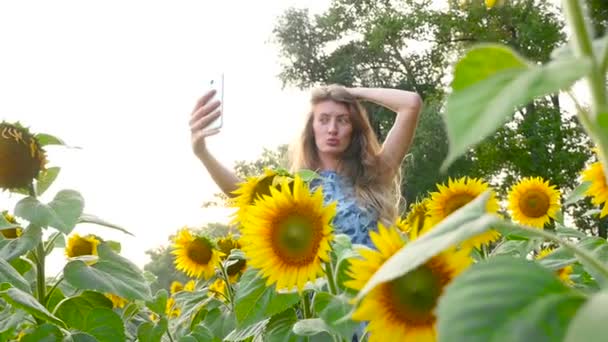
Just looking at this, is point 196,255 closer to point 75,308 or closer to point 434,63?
point 75,308

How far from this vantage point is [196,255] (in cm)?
227

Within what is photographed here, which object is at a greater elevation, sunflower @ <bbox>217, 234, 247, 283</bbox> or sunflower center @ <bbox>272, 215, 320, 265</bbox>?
sunflower center @ <bbox>272, 215, 320, 265</bbox>

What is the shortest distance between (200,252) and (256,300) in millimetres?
1210

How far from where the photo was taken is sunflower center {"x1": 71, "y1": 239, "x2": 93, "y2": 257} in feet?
6.34

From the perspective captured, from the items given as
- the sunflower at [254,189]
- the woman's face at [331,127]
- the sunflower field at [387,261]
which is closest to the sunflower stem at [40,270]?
the sunflower field at [387,261]

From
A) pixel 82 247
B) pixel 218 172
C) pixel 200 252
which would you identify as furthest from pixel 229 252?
pixel 82 247

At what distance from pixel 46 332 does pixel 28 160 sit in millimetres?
303

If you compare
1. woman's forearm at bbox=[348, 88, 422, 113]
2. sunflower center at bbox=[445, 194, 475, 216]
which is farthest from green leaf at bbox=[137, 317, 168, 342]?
woman's forearm at bbox=[348, 88, 422, 113]

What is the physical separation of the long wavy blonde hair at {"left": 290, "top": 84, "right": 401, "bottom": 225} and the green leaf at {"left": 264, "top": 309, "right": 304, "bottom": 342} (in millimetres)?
1084

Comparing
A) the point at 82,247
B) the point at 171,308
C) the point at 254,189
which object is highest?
the point at 254,189

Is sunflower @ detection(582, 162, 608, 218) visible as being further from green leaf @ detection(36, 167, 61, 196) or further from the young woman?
green leaf @ detection(36, 167, 61, 196)

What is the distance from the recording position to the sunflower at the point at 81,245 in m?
1.93

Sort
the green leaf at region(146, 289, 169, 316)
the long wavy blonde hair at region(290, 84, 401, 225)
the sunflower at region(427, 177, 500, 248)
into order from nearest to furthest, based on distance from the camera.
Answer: the sunflower at region(427, 177, 500, 248)
the green leaf at region(146, 289, 169, 316)
the long wavy blonde hair at region(290, 84, 401, 225)

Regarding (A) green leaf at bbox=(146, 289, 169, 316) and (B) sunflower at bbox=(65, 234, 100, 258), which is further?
(B) sunflower at bbox=(65, 234, 100, 258)
